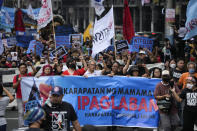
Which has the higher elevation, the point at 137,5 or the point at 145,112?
the point at 137,5

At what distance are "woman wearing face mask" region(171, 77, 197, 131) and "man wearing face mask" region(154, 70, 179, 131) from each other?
0.82 feet

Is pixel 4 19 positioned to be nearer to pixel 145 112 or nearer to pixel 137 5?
pixel 145 112

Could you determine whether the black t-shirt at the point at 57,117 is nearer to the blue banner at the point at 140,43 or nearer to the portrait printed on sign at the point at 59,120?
the portrait printed on sign at the point at 59,120

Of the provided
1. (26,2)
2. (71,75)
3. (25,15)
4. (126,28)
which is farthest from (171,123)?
(26,2)

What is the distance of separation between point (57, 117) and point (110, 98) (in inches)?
150

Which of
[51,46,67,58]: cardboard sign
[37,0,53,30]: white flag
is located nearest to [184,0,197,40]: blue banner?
[51,46,67,58]: cardboard sign

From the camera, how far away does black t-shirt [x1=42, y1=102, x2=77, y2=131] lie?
573 centimetres

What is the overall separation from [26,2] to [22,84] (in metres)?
55.5

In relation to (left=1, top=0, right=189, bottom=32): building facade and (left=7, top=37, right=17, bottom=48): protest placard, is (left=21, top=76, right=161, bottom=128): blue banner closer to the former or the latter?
(left=7, top=37, right=17, bottom=48): protest placard

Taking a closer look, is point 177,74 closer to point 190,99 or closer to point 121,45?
point 190,99

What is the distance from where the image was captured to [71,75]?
952cm

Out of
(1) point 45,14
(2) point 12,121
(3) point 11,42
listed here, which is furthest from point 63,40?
(3) point 11,42

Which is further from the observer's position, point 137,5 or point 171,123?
point 137,5

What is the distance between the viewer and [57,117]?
18.8 ft
